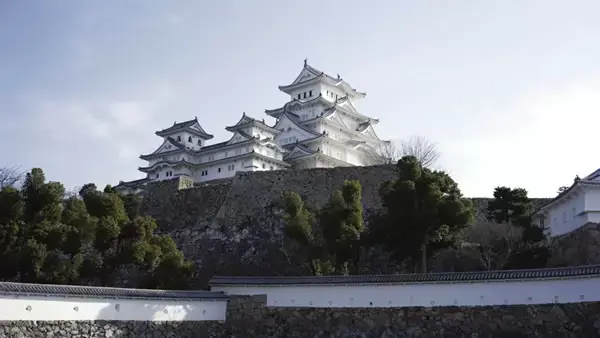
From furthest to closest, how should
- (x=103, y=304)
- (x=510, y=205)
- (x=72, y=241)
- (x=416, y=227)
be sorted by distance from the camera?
1. (x=510, y=205)
2. (x=416, y=227)
3. (x=72, y=241)
4. (x=103, y=304)

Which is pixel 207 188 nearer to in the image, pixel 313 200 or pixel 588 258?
pixel 313 200

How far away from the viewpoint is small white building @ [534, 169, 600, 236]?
15.0 metres

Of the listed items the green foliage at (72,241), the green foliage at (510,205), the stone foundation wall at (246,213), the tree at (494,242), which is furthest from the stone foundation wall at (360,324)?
the stone foundation wall at (246,213)

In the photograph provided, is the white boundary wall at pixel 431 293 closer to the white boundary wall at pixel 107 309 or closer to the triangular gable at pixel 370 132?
the white boundary wall at pixel 107 309

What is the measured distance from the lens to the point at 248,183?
906 inches

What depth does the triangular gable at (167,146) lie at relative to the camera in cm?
3256

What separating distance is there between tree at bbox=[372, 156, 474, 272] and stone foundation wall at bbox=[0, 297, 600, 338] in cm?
248

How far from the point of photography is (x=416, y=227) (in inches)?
568

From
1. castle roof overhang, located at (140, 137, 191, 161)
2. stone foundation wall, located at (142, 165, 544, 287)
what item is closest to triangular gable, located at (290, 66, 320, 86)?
castle roof overhang, located at (140, 137, 191, 161)

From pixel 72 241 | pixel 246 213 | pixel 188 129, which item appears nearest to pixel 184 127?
pixel 188 129

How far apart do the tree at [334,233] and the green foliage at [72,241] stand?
3167mm

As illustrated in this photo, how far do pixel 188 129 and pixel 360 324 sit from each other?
2277 centimetres

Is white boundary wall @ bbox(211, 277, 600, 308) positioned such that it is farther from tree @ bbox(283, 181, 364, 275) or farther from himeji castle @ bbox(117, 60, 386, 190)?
himeji castle @ bbox(117, 60, 386, 190)

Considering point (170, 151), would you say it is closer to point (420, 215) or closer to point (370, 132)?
point (370, 132)
